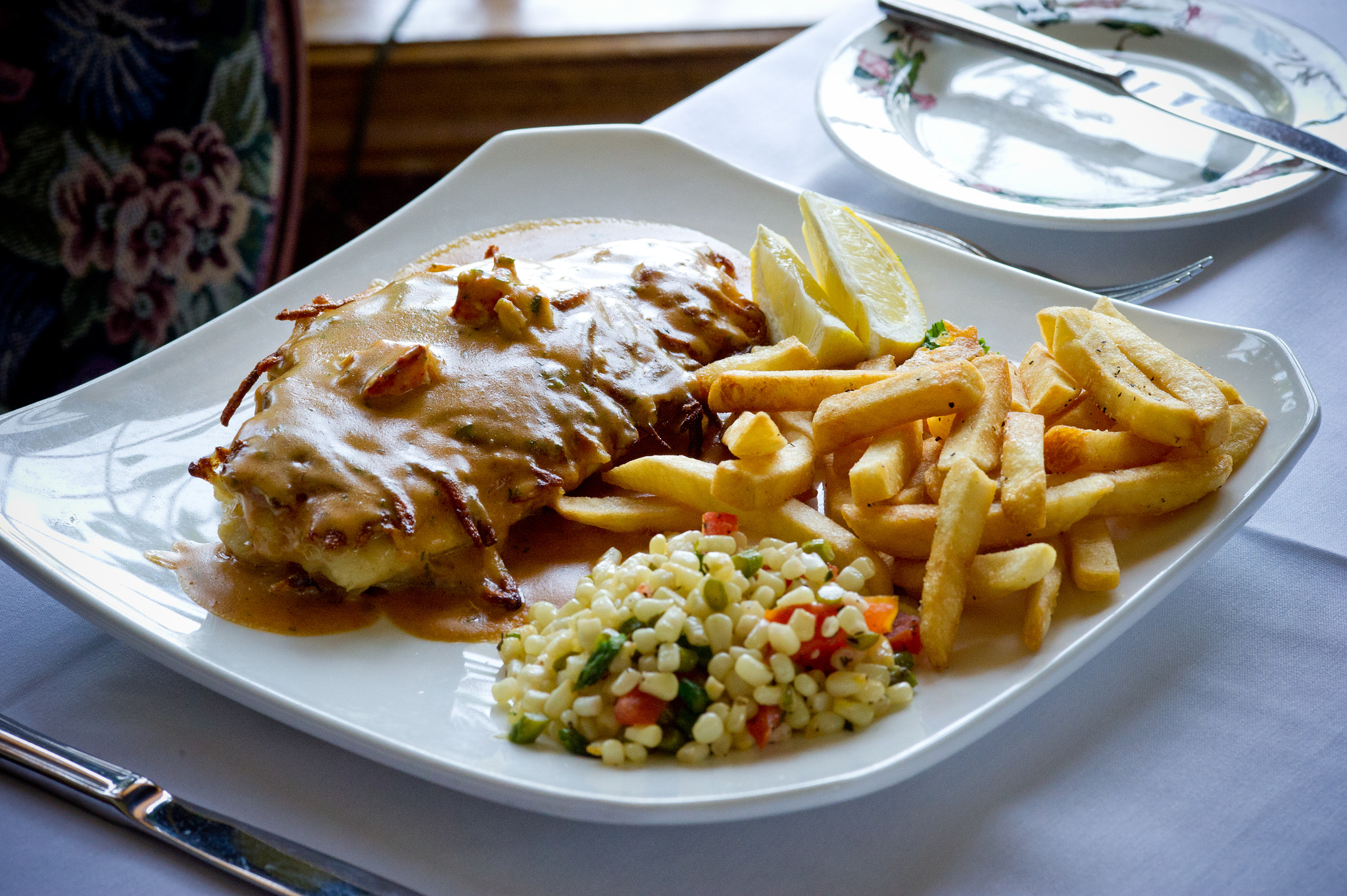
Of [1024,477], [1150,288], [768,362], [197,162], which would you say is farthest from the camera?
[197,162]

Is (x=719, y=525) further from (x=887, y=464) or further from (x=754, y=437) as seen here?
(x=887, y=464)

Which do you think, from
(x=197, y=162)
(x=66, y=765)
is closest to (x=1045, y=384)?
(x=66, y=765)

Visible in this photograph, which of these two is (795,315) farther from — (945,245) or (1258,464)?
(1258,464)

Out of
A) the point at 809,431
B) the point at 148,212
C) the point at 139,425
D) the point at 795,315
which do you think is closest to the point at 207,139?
the point at 148,212

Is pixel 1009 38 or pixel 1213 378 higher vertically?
pixel 1009 38

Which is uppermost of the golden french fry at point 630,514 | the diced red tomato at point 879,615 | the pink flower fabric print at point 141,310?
the diced red tomato at point 879,615

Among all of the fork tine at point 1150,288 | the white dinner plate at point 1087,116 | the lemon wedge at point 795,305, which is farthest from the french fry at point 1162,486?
the white dinner plate at point 1087,116

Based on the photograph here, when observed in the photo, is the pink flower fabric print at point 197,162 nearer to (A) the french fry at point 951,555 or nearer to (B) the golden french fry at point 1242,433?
(A) the french fry at point 951,555

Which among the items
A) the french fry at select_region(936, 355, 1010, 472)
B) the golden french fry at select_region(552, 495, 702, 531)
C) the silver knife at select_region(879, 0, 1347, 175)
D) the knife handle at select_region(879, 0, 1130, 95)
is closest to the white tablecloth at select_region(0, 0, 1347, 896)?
the french fry at select_region(936, 355, 1010, 472)
